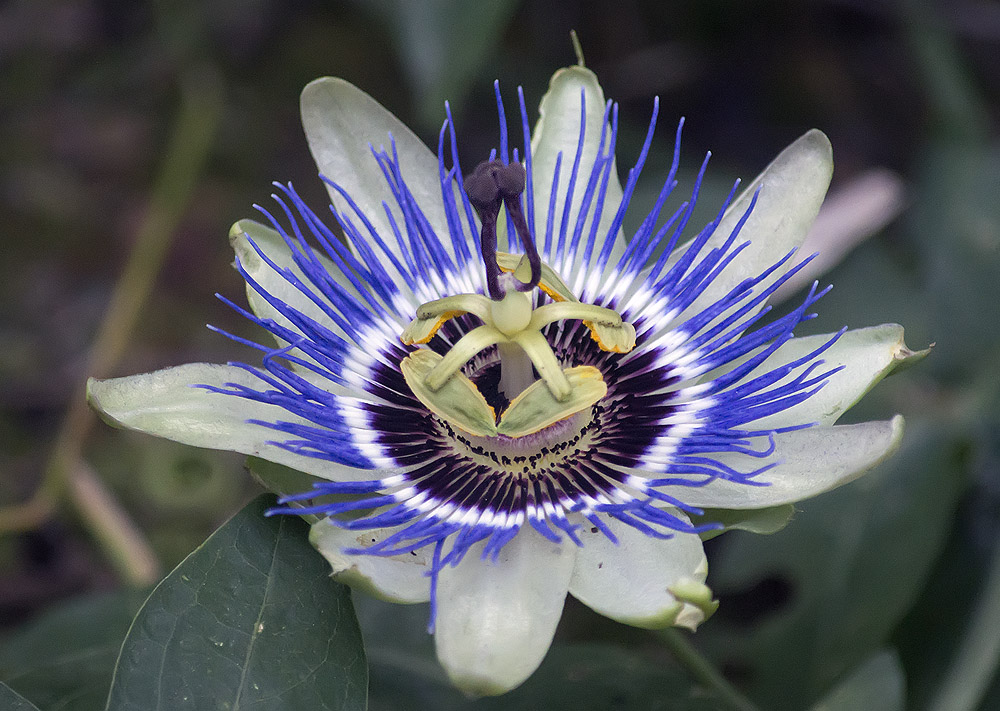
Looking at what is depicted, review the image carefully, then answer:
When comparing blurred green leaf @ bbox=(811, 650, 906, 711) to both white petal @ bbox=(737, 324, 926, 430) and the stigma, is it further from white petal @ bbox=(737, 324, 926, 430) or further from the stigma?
the stigma

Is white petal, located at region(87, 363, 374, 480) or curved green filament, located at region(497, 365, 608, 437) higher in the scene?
curved green filament, located at region(497, 365, 608, 437)

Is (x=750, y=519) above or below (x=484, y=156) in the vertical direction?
above

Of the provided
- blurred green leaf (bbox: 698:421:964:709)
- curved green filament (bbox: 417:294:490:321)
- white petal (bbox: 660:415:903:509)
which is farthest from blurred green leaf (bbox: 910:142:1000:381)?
curved green filament (bbox: 417:294:490:321)

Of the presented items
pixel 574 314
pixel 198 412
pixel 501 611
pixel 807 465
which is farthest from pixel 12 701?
pixel 807 465

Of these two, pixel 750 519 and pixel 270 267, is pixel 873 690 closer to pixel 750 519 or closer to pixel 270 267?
pixel 750 519

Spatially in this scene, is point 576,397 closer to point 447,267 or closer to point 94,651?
point 447,267

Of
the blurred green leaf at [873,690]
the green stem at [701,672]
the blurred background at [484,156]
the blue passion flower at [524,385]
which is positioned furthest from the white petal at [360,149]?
the blurred green leaf at [873,690]
